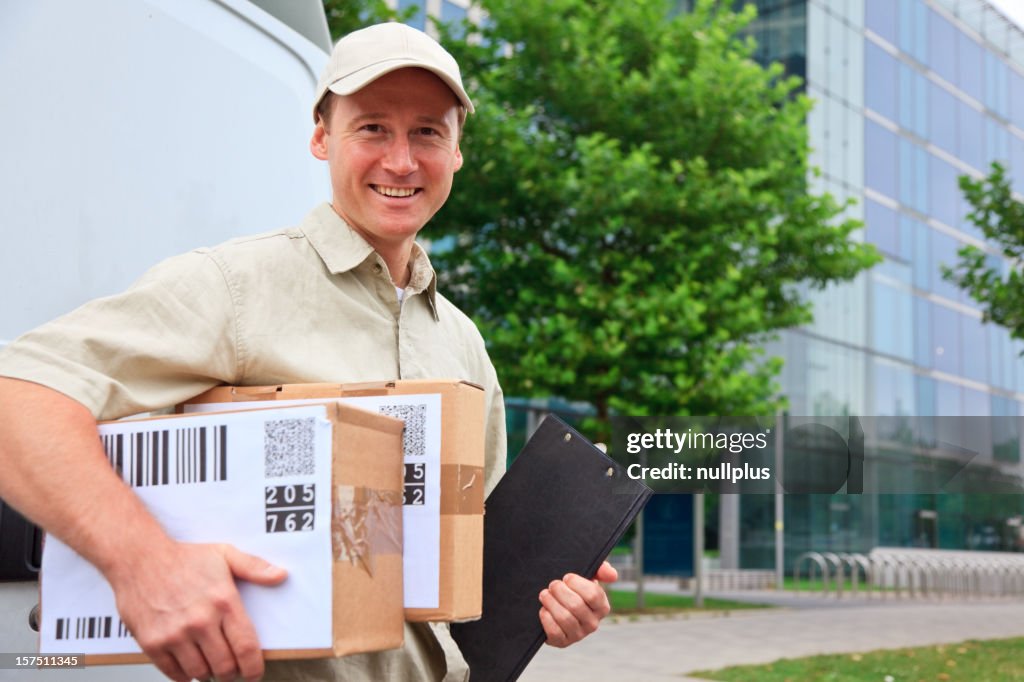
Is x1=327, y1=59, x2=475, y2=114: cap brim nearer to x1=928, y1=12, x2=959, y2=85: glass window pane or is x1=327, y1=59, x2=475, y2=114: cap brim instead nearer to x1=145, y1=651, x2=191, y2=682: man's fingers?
x1=145, y1=651, x2=191, y2=682: man's fingers

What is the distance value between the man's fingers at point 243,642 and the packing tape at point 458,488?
12.1 inches

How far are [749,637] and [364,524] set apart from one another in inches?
485

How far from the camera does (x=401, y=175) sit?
185cm

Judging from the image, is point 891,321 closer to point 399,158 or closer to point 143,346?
point 399,158

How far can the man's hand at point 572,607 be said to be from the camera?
1847 mm

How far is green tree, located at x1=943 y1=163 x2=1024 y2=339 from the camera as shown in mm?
14641

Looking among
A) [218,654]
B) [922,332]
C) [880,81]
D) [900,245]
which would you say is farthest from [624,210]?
[922,332]

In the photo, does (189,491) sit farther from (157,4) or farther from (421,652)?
(157,4)

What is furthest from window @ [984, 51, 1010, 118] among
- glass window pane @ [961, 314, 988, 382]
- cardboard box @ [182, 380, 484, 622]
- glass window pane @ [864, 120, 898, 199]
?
cardboard box @ [182, 380, 484, 622]

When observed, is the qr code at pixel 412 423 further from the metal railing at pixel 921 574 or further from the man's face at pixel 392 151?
the metal railing at pixel 921 574

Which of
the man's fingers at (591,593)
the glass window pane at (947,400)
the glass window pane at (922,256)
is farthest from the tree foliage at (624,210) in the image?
the glass window pane at (947,400)

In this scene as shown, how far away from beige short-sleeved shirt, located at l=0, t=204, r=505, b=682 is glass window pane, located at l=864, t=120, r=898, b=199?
30.2 m

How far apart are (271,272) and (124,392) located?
1.04ft

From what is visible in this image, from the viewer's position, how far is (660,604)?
60.4 feet
